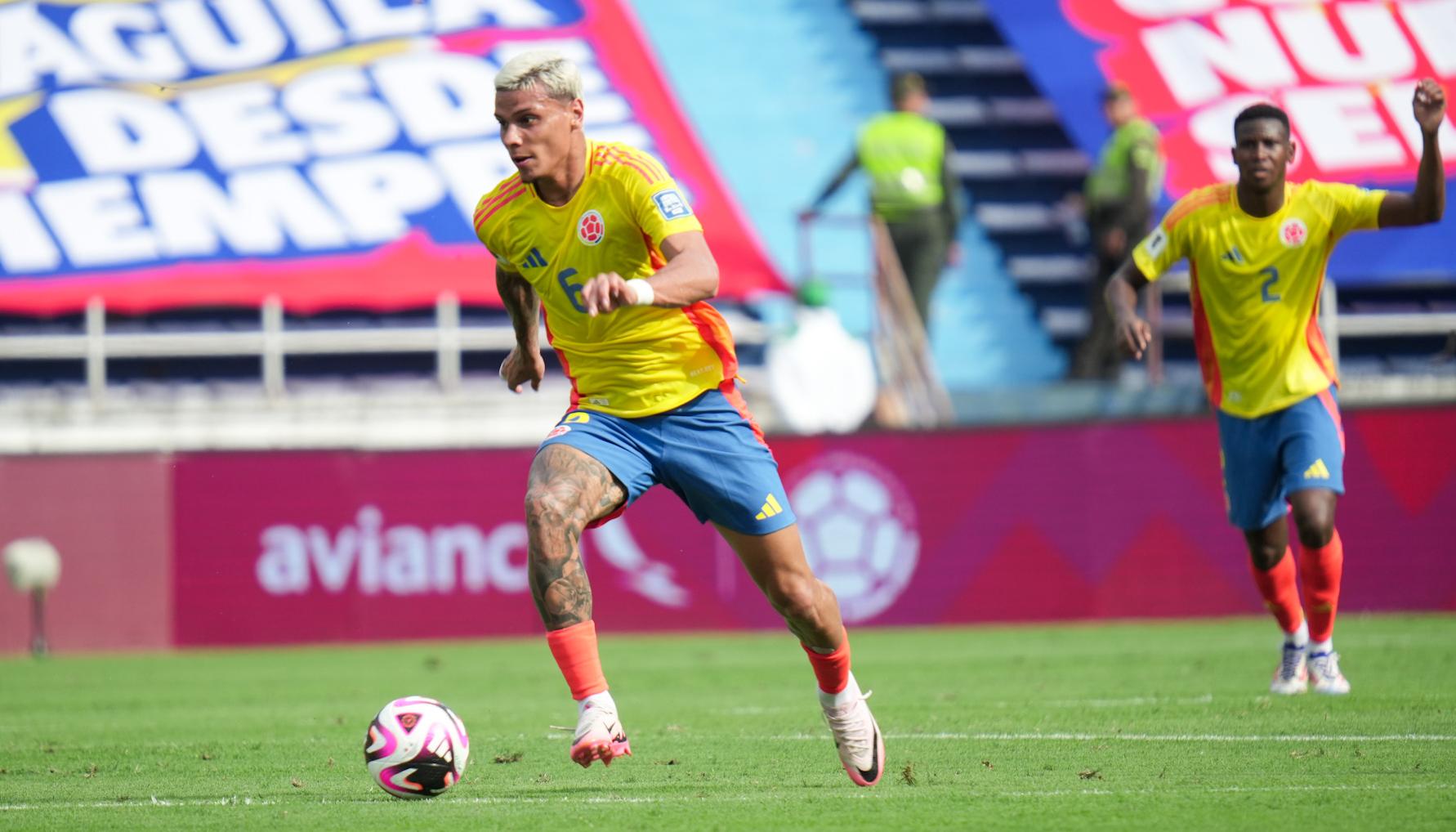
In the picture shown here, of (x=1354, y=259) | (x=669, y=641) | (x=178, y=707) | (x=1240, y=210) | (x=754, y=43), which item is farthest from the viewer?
(x=754, y=43)

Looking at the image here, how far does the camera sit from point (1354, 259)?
17016 mm

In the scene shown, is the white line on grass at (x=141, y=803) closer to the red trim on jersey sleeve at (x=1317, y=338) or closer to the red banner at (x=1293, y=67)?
the red trim on jersey sleeve at (x=1317, y=338)

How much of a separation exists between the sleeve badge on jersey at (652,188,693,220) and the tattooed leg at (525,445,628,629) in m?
0.78

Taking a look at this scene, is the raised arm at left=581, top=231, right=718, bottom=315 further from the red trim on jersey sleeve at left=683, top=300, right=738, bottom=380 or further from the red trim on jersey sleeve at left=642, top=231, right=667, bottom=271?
the red trim on jersey sleeve at left=683, top=300, right=738, bottom=380

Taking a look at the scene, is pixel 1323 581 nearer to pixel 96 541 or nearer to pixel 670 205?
pixel 670 205

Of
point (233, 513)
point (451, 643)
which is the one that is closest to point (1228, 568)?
point (451, 643)

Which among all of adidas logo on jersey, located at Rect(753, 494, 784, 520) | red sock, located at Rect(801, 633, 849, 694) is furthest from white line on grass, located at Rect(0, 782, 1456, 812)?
adidas logo on jersey, located at Rect(753, 494, 784, 520)

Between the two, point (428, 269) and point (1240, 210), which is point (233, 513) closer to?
point (428, 269)

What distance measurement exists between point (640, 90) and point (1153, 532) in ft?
23.5

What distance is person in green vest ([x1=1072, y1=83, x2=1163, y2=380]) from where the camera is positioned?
52.5ft

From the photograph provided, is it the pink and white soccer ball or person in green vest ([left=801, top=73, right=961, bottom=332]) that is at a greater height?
person in green vest ([left=801, top=73, right=961, bottom=332])

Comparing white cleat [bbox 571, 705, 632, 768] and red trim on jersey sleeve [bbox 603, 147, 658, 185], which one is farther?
red trim on jersey sleeve [bbox 603, 147, 658, 185]

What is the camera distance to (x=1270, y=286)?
854cm

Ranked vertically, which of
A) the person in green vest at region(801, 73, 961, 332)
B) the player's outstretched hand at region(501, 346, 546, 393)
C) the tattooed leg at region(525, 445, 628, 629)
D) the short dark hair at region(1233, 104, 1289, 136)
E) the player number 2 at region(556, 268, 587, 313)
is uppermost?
the person in green vest at region(801, 73, 961, 332)
